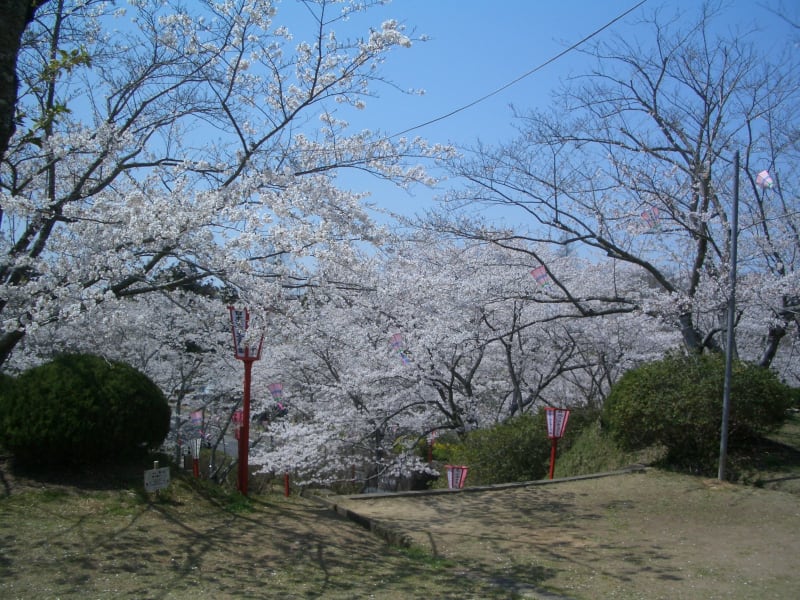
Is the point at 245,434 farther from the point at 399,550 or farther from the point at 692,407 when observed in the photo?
the point at 692,407

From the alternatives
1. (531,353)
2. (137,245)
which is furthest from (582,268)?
(137,245)

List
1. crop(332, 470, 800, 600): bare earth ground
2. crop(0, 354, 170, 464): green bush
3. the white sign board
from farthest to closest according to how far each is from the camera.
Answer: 1. crop(0, 354, 170, 464): green bush
2. the white sign board
3. crop(332, 470, 800, 600): bare earth ground

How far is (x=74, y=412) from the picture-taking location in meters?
6.50

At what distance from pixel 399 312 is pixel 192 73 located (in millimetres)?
6376

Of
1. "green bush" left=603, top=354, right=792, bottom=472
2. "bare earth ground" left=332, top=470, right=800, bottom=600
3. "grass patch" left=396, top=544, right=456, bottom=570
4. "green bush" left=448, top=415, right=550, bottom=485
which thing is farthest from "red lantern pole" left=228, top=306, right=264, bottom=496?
"green bush" left=603, top=354, right=792, bottom=472

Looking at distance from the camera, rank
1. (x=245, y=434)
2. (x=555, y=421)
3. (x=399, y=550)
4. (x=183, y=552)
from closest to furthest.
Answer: (x=183, y=552)
(x=399, y=550)
(x=245, y=434)
(x=555, y=421)

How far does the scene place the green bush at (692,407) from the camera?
8453 millimetres

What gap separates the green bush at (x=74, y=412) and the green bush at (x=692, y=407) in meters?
6.37

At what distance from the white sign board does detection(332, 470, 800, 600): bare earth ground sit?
7.13 ft

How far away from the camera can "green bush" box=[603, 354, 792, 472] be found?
845 cm

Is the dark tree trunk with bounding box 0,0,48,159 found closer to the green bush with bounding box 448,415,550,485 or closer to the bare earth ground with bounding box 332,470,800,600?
the bare earth ground with bounding box 332,470,800,600

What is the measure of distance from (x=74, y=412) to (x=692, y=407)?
739 centimetres

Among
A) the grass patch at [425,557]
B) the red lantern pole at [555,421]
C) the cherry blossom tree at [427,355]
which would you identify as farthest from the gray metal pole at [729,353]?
the grass patch at [425,557]

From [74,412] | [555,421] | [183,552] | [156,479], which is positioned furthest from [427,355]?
[183,552]
